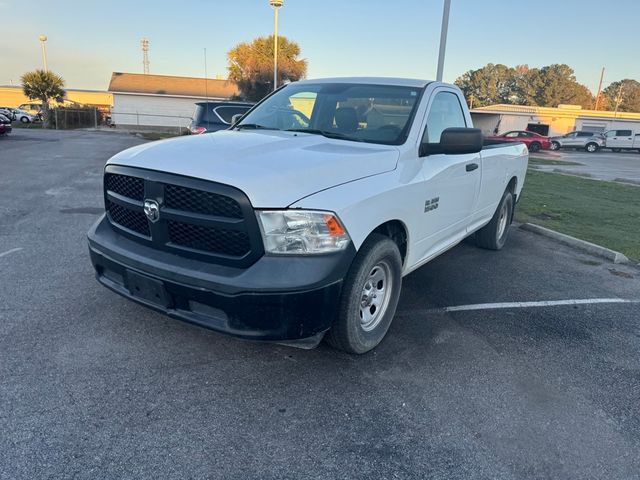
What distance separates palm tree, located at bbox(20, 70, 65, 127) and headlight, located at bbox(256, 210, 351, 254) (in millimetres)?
45043

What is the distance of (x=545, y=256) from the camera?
249 inches

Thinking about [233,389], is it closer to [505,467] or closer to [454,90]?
[505,467]

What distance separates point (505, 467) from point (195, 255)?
6.72 ft

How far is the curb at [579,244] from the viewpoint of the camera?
6258 millimetres

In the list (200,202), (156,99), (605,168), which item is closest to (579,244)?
(200,202)

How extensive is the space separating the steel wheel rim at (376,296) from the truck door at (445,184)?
496 mm

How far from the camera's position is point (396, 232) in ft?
11.7

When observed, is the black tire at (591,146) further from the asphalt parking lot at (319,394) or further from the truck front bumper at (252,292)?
the truck front bumper at (252,292)

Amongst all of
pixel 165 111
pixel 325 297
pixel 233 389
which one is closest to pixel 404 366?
pixel 325 297

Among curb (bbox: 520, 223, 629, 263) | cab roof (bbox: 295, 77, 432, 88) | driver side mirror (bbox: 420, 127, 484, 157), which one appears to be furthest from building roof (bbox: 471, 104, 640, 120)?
driver side mirror (bbox: 420, 127, 484, 157)

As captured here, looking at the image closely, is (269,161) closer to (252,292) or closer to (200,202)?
(200,202)

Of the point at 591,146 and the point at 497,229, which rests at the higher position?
the point at 497,229

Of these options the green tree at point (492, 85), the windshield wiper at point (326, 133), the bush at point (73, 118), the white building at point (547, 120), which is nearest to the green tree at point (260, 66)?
the bush at point (73, 118)

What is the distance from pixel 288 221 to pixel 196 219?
0.55 meters
